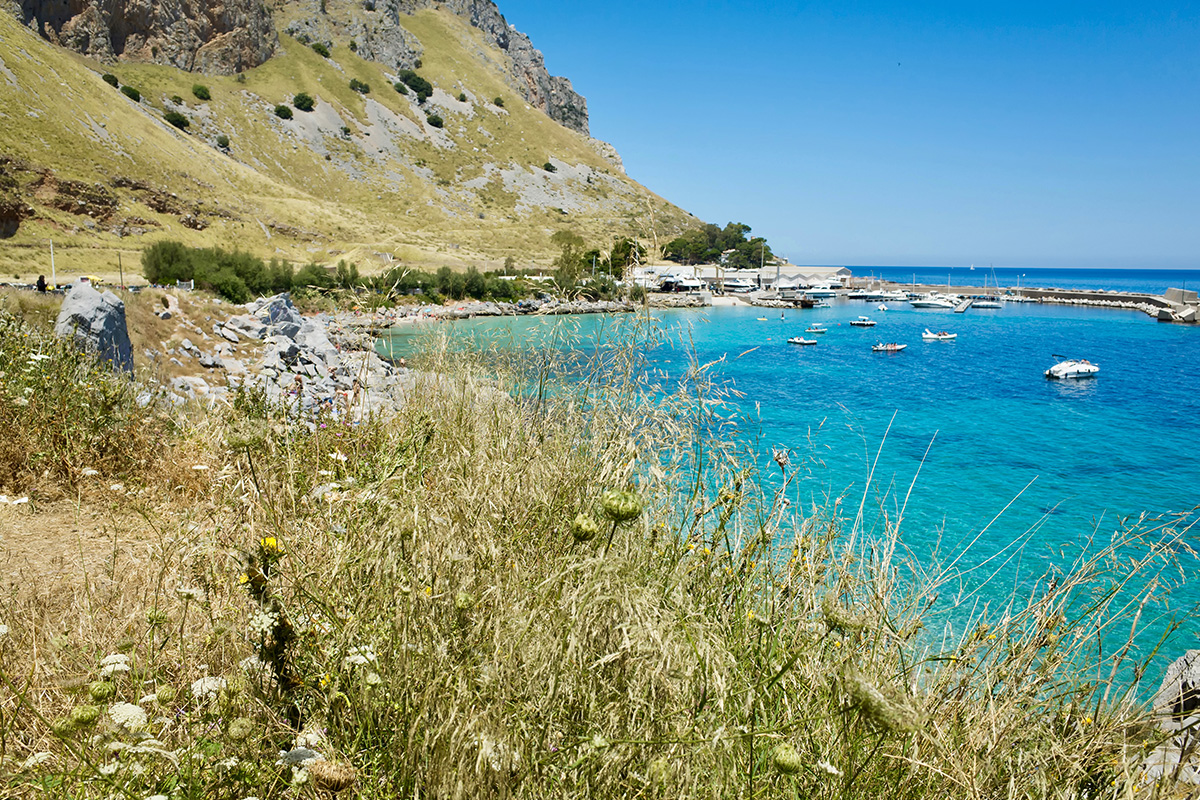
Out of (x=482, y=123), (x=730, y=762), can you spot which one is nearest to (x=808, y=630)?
(x=730, y=762)

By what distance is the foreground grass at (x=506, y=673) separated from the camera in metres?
1.65

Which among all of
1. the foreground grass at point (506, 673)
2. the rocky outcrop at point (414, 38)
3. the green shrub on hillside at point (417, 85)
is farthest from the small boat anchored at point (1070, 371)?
the rocky outcrop at point (414, 38)

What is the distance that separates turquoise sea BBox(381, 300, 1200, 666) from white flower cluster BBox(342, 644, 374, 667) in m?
1.51

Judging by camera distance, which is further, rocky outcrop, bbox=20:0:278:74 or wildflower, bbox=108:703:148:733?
rocky outcrop, bbox=20:0:278:74

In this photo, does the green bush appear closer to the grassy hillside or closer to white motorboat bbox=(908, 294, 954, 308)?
the grassy hillside

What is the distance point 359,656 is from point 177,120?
85.9 metres

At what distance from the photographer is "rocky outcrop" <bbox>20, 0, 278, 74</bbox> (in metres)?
72.6

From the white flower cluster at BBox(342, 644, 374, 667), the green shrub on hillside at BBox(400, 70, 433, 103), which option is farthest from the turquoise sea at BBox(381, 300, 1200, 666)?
the green shrub on hillside at BBox(400, 70, 433, 103)

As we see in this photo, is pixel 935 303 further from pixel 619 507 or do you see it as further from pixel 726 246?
pixel 619 507

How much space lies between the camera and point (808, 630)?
2.61 meters

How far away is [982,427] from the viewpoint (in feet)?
72.2

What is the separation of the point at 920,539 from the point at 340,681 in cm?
1156

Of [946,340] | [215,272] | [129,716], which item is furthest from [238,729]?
[946,340]

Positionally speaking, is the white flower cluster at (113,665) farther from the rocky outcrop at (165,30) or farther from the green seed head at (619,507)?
the rocky outcrop at (165,30)
